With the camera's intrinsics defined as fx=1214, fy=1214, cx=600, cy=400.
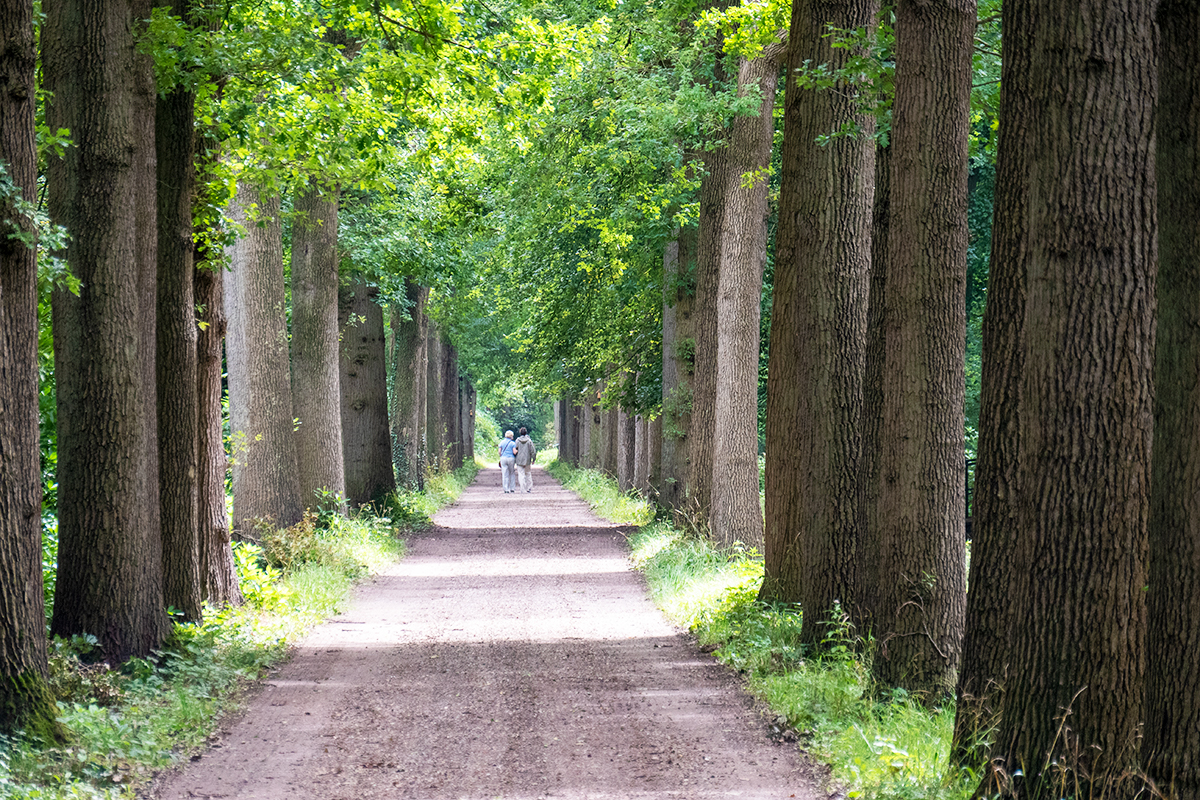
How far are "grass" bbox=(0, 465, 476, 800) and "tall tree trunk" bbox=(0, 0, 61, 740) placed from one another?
13.2 inches

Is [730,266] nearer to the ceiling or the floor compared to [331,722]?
nearer to the ceiling

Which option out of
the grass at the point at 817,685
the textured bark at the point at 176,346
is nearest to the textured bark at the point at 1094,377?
the grass at the point at 817,685

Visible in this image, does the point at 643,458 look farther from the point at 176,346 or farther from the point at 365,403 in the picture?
the point at 176,346

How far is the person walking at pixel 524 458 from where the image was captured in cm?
3934

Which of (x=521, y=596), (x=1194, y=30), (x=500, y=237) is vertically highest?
(x=500, y=237)

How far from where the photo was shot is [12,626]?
6.69 meters

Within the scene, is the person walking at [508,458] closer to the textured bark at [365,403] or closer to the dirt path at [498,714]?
the textured bark at [365,403]

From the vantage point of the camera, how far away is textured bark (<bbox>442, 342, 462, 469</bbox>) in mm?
41866

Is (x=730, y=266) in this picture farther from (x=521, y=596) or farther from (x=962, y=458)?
(x=962, y=458)

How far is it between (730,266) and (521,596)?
16.3 ft

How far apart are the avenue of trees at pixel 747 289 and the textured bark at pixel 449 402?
1961 cm

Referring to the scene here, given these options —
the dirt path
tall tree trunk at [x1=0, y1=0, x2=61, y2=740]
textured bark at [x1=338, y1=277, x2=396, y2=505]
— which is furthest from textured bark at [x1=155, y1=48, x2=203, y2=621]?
textured bark at [x1=338, y1=277, x2=396, y2=505]

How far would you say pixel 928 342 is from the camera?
7.83 metres

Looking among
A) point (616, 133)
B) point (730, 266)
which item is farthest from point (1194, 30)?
point (616, 133)
